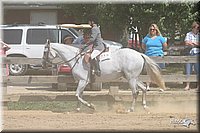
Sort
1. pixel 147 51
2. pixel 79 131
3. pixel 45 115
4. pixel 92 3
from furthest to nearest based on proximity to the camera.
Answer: pixel 92 3 < pixel 147 51 < pixel 45 115 < pixel 79 131

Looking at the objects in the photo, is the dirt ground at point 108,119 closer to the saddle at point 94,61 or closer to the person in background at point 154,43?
the saddle at point 94,61

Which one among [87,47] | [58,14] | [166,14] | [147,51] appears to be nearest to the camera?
[87,47]

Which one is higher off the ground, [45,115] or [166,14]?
[166,14]

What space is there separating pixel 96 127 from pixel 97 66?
2582 millimetres

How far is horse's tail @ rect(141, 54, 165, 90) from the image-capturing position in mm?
11703

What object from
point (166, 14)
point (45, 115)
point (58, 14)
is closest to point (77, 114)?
point (45, 115)

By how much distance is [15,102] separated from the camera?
40.0ft

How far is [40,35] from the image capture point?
20.1 m

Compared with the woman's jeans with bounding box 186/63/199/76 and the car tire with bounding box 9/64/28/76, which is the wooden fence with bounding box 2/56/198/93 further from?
the car tire with bounding box 9/64/28/76

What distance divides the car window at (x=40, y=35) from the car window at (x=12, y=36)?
0.37 metres

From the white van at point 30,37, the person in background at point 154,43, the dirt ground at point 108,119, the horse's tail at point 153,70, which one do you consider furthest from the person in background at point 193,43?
the white van at point 30,37

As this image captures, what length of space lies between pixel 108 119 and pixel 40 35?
34.7ft

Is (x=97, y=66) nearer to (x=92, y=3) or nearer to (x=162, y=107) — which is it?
(x=162, y=107)

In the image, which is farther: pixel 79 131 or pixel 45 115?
pixel 45 115
